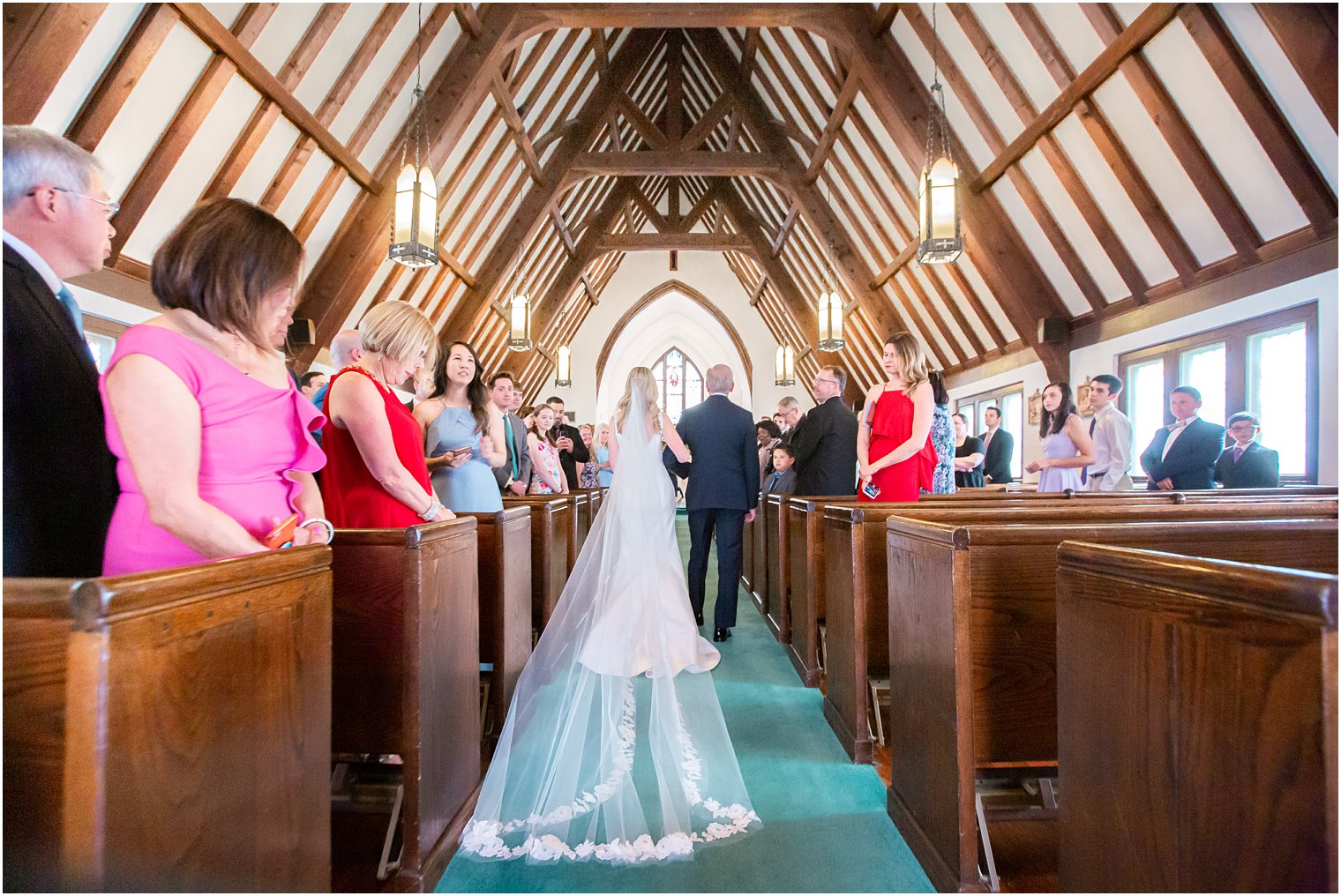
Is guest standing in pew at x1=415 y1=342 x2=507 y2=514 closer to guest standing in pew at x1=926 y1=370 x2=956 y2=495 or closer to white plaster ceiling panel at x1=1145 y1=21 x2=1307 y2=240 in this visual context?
guest standing in pew at x1=926 y1=370 x2=956 y2=495

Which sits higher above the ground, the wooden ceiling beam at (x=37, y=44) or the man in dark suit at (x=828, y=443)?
the wooden ceiling beam at (x=37, y=44)

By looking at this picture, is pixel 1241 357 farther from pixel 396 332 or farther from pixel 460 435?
pixel 396 332

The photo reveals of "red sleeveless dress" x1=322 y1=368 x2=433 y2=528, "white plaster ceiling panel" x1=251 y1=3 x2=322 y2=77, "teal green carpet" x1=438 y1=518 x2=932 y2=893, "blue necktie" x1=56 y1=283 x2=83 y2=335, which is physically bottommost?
"teal green carpet" x1=438 y1=518 x2=932 y2=893

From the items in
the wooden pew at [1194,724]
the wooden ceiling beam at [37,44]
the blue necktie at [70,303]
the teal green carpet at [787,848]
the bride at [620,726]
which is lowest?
the teal green carpet at [787,848]

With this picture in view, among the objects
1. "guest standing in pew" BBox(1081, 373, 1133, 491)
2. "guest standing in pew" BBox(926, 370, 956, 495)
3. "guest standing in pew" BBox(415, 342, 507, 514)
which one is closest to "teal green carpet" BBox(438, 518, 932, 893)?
"guest standing in pew" BBox(415, 342, 507, 514)

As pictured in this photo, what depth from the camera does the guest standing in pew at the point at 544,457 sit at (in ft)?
14.7

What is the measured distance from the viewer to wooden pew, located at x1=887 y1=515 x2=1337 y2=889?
4.81 ft

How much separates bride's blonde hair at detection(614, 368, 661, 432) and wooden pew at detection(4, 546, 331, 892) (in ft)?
7.95

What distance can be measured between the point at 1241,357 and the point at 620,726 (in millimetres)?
4779

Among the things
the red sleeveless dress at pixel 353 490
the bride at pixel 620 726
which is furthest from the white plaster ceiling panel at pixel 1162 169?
the red sleeveless dress at pixel 353 490

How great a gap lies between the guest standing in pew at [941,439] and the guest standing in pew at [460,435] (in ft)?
7.07

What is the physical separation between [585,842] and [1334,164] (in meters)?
4.72

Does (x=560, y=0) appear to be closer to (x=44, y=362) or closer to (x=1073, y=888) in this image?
(x=44, y=362)

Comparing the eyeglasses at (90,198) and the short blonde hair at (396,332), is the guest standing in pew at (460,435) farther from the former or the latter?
the eyeglasses at (90,198)
